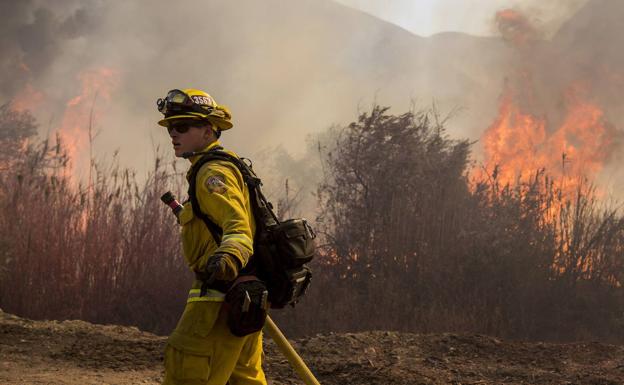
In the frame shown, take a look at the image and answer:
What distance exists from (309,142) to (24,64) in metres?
13.9

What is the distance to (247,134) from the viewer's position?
37.3 metres

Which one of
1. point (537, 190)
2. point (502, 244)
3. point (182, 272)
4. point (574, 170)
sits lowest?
point (182, 272)

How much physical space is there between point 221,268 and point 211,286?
39 cm

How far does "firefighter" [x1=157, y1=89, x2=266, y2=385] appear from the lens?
2.69 m

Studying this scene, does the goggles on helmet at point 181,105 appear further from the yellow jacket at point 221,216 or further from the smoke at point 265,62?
the smoke at point 265,62

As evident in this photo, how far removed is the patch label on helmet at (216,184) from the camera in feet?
8.97

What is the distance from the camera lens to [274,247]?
293 centimetres

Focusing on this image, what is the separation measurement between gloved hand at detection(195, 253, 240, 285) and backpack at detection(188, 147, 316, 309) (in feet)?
1.28

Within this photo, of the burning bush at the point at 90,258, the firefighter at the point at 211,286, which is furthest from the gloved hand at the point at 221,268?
the burning bush at the point at 90,258

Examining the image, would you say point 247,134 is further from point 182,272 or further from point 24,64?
point 182,272

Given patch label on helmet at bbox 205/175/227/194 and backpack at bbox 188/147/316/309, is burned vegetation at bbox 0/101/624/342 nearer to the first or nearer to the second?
backpack at bbox 188/147/316/309

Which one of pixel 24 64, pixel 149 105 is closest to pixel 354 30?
pixel 149 105

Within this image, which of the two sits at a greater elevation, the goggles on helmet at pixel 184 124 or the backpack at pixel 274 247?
the goggles on helmet at pixel 184 124

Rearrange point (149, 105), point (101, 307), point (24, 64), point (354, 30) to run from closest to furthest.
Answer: point (101, 307), point (24, 64), point (149, 105), point (354, 30)
